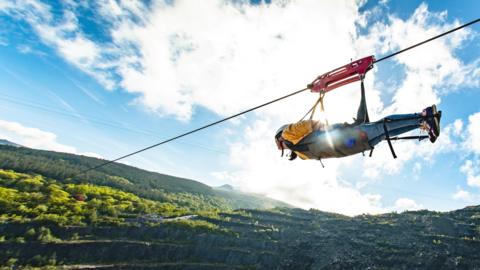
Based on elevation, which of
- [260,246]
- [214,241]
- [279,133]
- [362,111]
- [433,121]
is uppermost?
[362,111]

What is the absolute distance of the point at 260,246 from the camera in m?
78.6

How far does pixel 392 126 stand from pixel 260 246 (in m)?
74.8

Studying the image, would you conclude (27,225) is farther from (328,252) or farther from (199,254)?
(328,252)

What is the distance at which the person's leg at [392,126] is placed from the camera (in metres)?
8.70

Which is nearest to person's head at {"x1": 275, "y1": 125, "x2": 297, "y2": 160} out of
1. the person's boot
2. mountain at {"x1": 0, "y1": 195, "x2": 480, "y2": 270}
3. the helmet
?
the helmet

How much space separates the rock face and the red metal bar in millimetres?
58859

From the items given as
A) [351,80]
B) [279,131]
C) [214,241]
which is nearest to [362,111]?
[351,80]

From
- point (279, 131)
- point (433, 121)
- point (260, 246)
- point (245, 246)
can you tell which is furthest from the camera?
point (260, 246)

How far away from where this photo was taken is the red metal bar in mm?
9312

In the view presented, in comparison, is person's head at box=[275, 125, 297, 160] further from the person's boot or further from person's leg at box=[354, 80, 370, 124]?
the person's boot

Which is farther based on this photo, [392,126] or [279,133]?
[279,133]

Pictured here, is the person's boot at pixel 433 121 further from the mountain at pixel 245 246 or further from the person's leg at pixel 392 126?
the mountain at pixel 245 246

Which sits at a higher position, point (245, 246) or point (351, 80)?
point (351, 80)

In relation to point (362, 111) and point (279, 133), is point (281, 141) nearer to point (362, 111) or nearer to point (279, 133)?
point (279, 133)
